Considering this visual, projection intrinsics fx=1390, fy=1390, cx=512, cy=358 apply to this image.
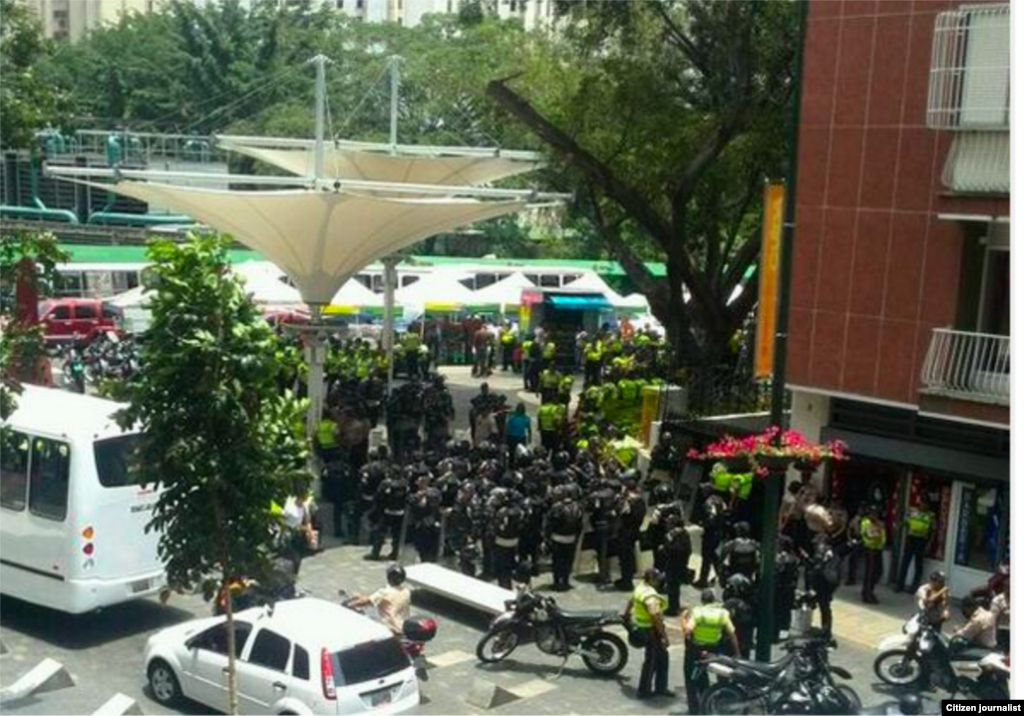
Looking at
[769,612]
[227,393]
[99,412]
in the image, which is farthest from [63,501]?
[769,612]

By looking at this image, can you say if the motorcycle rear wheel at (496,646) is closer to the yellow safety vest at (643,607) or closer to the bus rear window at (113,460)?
the yellow safety vest at (643,607)

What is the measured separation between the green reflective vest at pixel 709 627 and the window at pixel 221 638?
4516 mm

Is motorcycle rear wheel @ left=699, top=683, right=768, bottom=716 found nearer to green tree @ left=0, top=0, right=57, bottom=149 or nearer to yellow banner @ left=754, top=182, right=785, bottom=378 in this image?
yellow banner @ left=754, top=182, right=785, bottom=378

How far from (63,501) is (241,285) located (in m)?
5.61

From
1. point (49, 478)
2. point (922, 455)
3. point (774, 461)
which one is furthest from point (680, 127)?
point (49, 478)

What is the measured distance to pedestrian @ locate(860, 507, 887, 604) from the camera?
741 inches

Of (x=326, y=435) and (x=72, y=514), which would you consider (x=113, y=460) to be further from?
(x=326, y=435)

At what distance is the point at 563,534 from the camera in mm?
18578

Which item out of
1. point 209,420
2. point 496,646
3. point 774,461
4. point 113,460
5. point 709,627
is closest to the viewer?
point 209,420

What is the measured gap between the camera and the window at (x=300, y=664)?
13.0 m

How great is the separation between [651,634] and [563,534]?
3.87 m

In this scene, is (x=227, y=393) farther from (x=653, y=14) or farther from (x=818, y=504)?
(x=653, y=14)

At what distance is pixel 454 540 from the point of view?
19375 millimetres

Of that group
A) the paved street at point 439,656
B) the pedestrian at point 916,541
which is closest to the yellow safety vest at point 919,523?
the pedestrian at point 916,541
